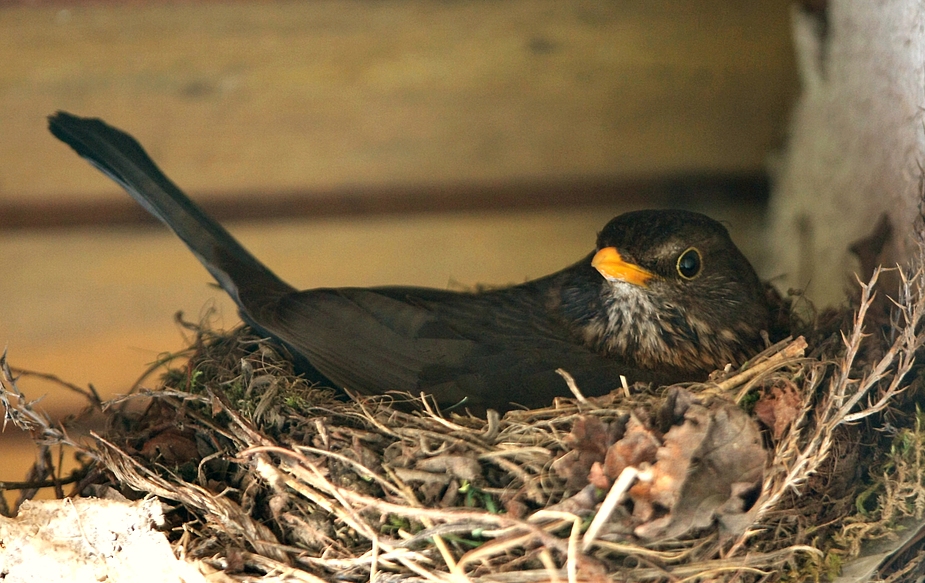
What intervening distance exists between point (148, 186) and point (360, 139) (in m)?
0.92

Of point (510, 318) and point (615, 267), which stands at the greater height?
point (615, 267)

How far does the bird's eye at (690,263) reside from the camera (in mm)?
2295

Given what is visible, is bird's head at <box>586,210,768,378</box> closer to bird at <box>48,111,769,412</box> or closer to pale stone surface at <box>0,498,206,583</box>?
bird at <box>48,111,769,412</box>

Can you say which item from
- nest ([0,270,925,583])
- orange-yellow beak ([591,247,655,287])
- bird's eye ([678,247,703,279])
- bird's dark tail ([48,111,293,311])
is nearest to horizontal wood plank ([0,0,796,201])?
bird's dark tail ([48,111,293,311])

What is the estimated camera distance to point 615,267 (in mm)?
2160

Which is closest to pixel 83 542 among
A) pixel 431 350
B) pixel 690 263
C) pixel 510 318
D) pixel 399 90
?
pixel 431 350

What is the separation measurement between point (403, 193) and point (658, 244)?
1.12 metres

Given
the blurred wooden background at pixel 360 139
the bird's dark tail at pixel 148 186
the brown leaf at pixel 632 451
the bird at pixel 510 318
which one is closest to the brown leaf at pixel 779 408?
the brown leaf at pixel 632 451

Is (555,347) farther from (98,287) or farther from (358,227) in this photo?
(98,287)

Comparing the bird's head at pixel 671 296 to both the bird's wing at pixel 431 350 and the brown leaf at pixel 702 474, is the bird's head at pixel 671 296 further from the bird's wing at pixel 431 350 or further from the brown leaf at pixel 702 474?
the brown leaf at pixel 702 474

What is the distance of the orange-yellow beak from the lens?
2.16 meters

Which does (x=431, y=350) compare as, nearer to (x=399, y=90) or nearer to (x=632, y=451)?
(x=632, y=451)

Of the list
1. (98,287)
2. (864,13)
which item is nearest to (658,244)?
(864,13)

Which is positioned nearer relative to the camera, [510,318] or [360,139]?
[510,318]
